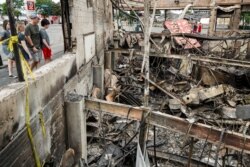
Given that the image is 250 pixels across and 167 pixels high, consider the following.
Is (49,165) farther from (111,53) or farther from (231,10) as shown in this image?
(231,10)

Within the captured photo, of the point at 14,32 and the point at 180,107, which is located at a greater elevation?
the point at 14,32

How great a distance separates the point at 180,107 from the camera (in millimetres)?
8734

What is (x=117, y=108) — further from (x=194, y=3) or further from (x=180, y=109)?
(x=194, y=3)

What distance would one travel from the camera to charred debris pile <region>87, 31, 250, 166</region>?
578 centimetres

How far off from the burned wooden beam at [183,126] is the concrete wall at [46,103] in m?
0.82

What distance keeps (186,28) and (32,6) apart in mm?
11020

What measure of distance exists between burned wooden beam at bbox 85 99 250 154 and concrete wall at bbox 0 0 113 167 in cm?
82

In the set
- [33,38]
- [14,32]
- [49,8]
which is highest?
[49,8]

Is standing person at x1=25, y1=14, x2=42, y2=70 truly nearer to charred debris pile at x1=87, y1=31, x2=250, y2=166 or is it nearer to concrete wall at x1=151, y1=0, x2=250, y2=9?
charred debris pile at x1=87, y1=31, x2=250, y2=166

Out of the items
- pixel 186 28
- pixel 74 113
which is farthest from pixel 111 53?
pixel 74 113

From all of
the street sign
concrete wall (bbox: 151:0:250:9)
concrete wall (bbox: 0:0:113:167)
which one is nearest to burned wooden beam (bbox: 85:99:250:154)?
concrete wall (bbox: 0:0:113:167)

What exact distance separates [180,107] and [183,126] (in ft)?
15.1

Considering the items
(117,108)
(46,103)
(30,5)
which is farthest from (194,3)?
(46,103)

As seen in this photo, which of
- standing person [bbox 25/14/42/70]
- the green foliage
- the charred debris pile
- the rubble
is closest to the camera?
the rubble
